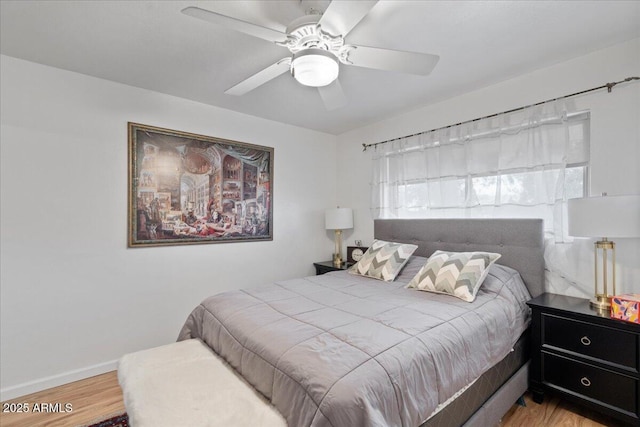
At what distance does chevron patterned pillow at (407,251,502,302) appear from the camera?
208cm

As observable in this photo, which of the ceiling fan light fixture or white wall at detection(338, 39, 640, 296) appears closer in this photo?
the ceiling fan light fixture

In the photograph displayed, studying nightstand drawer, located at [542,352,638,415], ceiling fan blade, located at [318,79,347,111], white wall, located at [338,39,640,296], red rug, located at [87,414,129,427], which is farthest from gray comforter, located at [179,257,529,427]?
ceiling fan blade, located at [318,79,347,111]

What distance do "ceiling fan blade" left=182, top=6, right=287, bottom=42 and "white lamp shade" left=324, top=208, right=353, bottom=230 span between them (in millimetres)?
2433

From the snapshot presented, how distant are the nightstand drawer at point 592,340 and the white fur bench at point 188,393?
6.22 feet

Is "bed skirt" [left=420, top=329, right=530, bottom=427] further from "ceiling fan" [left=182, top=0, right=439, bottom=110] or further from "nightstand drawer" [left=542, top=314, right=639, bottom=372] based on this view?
"ceiling fan" [left=182, top=0, right=439, bottom=110]

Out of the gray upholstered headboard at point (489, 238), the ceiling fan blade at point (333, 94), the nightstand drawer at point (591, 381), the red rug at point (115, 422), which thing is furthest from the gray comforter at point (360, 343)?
the ceiling fan blade at point (333, 94)

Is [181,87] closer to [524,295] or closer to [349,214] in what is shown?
[349,214]

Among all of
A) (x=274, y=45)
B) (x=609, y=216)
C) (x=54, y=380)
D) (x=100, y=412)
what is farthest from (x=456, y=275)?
(x=54, y=380)

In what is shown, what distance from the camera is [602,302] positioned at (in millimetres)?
1928

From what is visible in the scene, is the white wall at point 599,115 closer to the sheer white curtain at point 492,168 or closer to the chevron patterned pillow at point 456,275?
the sheer white curtain at point 492,168

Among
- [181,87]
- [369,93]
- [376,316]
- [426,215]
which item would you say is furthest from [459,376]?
[181,87]

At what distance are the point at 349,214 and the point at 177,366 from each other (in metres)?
2.65

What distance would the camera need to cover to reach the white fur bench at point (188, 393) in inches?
46.6

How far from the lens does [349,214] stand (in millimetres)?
3846
